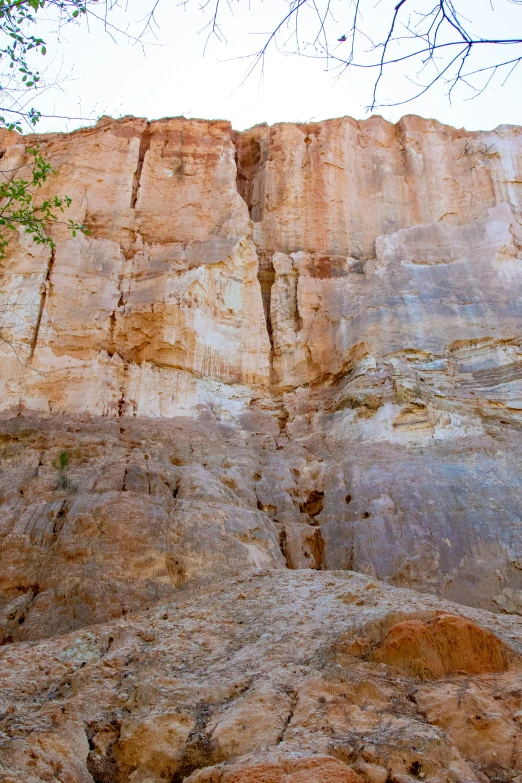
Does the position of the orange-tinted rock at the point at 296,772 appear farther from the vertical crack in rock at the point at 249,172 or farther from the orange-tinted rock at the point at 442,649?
the vertical crack in rock at the point at 249,172

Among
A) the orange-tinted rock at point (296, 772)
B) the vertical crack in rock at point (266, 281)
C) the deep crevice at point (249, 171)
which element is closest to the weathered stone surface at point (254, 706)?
the orange-tinted rock at point (296, 772)

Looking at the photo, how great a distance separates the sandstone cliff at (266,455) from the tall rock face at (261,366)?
0.18 feet

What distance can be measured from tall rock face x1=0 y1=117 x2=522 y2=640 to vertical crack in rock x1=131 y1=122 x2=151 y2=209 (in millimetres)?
56

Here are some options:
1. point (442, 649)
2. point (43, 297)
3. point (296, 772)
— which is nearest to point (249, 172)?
point (43, 297)

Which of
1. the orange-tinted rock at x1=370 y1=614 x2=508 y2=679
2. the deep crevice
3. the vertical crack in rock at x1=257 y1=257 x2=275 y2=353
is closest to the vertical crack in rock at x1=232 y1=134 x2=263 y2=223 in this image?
the deep crevice

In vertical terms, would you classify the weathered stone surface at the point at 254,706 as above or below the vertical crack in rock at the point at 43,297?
below

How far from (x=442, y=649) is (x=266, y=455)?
24.1 ft

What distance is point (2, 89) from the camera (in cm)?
691

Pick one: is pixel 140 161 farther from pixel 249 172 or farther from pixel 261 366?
pixel 261 366

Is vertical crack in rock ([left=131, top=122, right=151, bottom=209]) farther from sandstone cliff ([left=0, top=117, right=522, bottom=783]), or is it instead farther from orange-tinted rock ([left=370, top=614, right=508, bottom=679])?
orange-tinted rock ([left=370, top=614, right=508, bottom=679])

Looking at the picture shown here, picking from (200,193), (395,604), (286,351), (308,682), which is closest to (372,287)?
(286,351)

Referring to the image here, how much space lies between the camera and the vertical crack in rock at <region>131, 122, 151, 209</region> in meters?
17.7

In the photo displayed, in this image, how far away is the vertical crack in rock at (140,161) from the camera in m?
17.7

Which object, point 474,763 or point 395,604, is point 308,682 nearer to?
point 474,763
